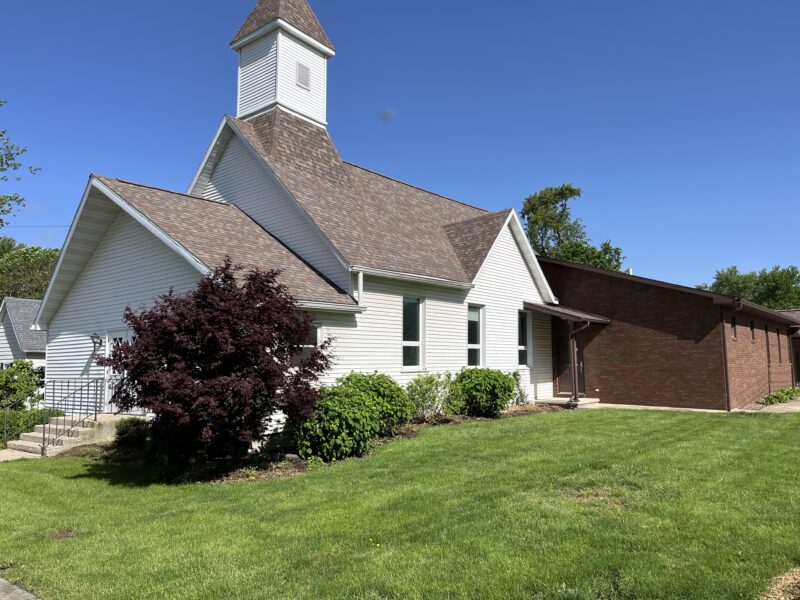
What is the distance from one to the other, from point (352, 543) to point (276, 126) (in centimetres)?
1378

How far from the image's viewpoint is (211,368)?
9.16 meters

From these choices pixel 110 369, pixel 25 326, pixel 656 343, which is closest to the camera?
pixel 110 369

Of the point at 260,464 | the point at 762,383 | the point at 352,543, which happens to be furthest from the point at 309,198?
the point at 762,383

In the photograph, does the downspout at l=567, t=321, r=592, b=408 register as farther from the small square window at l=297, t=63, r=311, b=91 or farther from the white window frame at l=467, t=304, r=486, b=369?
the small square window at l=297, t=63, r=311, b=91

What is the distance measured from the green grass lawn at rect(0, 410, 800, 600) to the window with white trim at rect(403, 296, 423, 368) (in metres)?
5.65

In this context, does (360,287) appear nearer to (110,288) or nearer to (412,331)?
(412,331)

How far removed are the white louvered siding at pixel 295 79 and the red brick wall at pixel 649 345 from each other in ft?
35.4

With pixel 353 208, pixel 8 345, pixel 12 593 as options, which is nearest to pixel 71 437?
pixel 12 593

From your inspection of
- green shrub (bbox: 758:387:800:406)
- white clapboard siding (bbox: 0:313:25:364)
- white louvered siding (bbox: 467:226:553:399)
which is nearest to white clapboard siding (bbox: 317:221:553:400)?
white louvered siding (bbox: 467:226:553:399)

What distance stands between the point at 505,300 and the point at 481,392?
13.5ft

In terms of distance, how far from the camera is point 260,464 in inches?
406

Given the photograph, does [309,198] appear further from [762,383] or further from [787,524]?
[762,383]

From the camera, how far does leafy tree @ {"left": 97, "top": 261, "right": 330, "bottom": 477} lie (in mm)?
8953

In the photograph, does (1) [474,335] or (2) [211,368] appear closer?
(2) [211,368]
